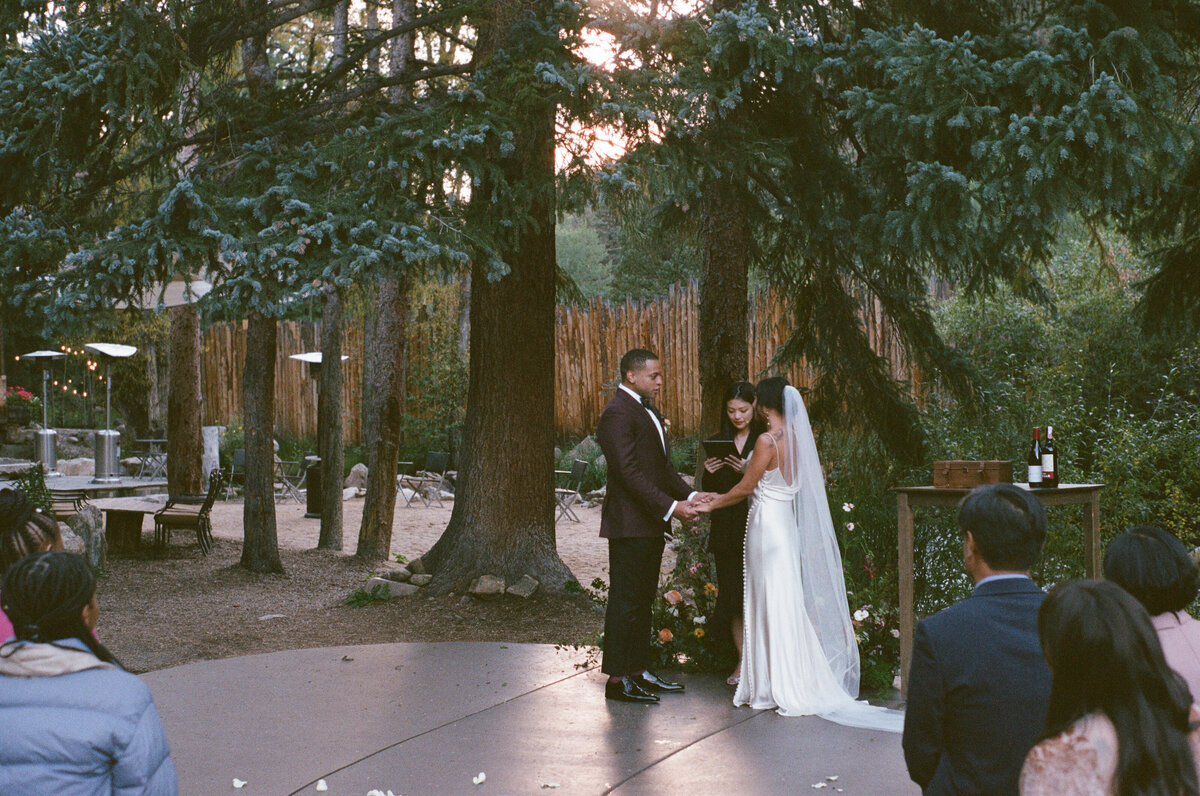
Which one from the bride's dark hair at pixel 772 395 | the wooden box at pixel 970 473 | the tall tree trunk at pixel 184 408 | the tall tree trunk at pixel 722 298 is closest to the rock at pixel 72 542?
the tall tree trunk at pixel 184 408

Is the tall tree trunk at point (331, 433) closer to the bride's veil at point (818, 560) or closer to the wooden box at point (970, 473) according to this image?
the bride's veil at point (818, 560)

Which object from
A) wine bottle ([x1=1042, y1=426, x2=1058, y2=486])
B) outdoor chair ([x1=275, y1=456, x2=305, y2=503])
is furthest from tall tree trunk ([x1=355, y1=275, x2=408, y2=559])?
wine bottle ([x1=1042, y1=426, x2=1058, y2=486])

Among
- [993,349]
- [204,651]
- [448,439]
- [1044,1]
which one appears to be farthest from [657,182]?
[448,439]

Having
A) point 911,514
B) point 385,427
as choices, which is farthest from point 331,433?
point 911,514

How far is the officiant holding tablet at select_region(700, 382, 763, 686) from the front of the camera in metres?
6.36

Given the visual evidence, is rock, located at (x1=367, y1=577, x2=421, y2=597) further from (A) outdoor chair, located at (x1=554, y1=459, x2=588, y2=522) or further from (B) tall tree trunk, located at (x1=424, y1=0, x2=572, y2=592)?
(A) outdoor chair, located at (x1=554, y1=459, x2=588, y2=522)

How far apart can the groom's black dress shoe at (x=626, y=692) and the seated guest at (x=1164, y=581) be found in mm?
3695

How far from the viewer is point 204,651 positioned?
324 inches

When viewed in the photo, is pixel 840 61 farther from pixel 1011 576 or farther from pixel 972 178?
pixel 1011 576

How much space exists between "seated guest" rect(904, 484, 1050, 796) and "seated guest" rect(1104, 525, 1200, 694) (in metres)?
0.19

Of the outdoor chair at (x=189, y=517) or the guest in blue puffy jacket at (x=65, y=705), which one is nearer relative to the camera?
the guest in blue puffy jacket at (x=65, y=705)

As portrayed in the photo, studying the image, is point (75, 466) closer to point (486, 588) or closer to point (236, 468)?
point (236, 468)

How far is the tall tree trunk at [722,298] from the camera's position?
976cm

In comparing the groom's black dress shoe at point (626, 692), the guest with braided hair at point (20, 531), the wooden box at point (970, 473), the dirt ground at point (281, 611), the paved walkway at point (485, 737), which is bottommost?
the dirt ground at point (281, 611)
